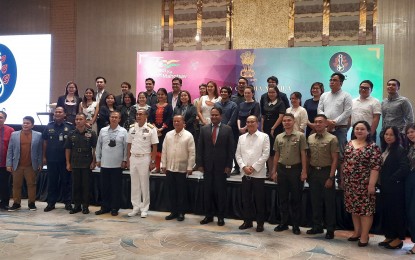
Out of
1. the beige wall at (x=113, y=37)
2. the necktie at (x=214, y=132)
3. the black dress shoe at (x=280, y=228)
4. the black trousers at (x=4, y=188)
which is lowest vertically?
the black dress shoe at (x=280, y=228)

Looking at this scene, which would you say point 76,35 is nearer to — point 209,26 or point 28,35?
point 28,35

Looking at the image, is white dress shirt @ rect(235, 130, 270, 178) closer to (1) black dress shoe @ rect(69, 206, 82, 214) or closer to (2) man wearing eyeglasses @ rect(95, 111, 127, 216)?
(2) man wearing eyeglasses @ rect(95, 111, 127, 216)

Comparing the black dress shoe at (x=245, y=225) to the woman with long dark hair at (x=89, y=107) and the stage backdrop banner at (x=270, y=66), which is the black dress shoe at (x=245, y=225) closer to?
the woman with long dark hair at (x=89, y=107)

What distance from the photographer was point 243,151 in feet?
17.3

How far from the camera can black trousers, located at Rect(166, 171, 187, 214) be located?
5.69 metres

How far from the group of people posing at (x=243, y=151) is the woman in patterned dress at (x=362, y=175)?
1cm

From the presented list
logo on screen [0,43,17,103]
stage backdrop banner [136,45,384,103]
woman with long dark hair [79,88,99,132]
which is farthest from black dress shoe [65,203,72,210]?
logo on screen [0,43,17,103]

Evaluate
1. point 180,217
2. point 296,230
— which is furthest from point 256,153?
point 180,217

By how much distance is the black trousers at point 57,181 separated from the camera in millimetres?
6238

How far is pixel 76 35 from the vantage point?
10.3 meters

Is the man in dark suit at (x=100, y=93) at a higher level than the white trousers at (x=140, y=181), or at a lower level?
higher

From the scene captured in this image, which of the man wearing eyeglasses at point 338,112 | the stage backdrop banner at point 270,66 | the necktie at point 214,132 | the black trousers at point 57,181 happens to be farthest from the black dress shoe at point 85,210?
the stage backdrop banner at point 270,66

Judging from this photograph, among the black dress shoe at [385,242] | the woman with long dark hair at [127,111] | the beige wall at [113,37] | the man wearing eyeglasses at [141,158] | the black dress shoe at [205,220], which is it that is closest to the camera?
the black dress shoe at [385,242]

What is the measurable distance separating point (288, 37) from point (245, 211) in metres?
4.90
